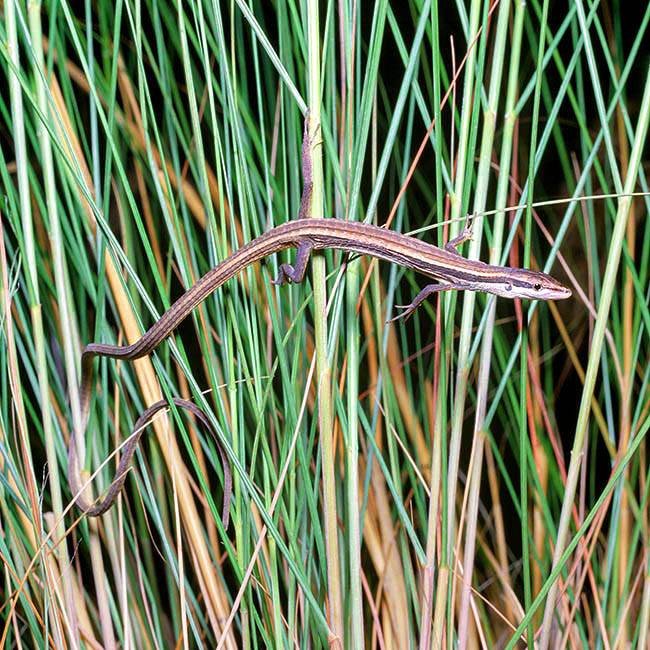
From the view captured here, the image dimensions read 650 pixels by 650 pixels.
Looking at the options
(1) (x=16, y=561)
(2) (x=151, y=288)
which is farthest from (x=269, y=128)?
(1) (x=16, y=561)

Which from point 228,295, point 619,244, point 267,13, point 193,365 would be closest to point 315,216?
point 228,295

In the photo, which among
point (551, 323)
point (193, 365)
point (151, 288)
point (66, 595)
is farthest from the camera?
point (551, 323)

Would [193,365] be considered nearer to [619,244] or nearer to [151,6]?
[151,6]

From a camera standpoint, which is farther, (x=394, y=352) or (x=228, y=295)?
(x=394, y=352)

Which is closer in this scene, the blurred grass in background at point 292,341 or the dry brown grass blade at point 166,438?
the blurred grass in background at point 292,341

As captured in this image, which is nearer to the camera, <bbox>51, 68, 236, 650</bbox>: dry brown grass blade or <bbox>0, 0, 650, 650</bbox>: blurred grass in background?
<bbox>0, 0, 650, 650</bbox>: blurred grass in background

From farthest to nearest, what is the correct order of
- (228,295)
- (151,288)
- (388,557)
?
(151,288) < (388,557) < (228,295)

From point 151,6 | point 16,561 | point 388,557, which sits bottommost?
point 388,557

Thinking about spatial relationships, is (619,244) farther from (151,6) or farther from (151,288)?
(151,288)

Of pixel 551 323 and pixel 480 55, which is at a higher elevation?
pixel 480 55
